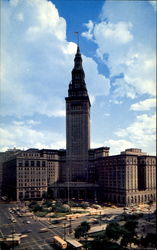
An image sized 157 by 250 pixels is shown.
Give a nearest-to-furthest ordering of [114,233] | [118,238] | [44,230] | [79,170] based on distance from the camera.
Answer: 1. [118,238]
2. [114,233]
3. [44,230]
4. [79,170]

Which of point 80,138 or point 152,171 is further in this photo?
point 80,138

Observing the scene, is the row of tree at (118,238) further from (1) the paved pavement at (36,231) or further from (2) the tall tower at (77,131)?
(2) the tall tower at (77,131)

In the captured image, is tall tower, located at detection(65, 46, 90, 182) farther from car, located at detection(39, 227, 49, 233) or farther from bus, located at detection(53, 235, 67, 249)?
bus, located at detection(53, 235, 67, 249)

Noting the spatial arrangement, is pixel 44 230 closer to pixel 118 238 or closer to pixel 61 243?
pixel 61 243

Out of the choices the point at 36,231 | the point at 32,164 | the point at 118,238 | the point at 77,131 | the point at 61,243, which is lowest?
the point at 36,231

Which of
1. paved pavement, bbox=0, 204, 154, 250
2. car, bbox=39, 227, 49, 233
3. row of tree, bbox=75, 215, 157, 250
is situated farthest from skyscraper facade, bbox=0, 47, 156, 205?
row of tree, bbox=75, 215, 157, 250

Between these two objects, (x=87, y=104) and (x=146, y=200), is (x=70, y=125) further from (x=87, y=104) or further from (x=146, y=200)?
(x=146, y=200)

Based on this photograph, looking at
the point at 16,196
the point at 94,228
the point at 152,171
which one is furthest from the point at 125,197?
the point at 16,196

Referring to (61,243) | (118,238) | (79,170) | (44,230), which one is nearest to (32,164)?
(79,170)
